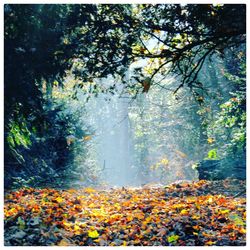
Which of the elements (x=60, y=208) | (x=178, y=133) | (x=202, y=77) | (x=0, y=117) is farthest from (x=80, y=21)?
(x=178, y=133)

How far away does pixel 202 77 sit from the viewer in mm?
24406

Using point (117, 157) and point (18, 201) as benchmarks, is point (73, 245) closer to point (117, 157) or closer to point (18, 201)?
point (18, 201)

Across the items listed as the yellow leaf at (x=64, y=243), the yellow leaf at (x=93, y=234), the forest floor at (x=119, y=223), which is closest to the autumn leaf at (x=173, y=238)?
the forest floor at (x=119, y=223)

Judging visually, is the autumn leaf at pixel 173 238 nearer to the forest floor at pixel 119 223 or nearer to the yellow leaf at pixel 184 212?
the forest floor at pixel 119 223

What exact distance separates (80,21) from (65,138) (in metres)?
7.22

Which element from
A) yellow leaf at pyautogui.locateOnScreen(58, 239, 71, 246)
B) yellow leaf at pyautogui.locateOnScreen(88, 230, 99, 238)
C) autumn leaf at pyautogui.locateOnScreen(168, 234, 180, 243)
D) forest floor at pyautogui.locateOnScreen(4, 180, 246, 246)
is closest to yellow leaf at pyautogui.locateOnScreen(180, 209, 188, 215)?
forest floor at pyautogui.locateOnScreen(4, 180, 246, 246)

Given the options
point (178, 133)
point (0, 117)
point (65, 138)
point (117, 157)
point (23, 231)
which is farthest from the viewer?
point (117, 157)

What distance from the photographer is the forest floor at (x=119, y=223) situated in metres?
4.88

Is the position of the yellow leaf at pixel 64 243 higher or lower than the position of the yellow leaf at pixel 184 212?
lower

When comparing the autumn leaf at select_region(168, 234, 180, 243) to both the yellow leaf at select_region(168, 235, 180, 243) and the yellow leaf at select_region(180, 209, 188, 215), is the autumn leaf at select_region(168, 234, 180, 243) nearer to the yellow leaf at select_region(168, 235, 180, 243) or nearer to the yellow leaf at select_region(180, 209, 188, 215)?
the yellow leaf at select_region(168, 235, 180, 243)

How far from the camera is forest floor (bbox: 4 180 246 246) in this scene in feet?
16.0

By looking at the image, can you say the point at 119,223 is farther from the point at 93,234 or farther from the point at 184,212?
the point at 184,212

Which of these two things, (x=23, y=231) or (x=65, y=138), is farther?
(x=65, y=138)

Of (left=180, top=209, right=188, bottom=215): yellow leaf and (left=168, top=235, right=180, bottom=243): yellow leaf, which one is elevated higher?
(left=180, top=209, right=188, bottom=215): yellow leaf
